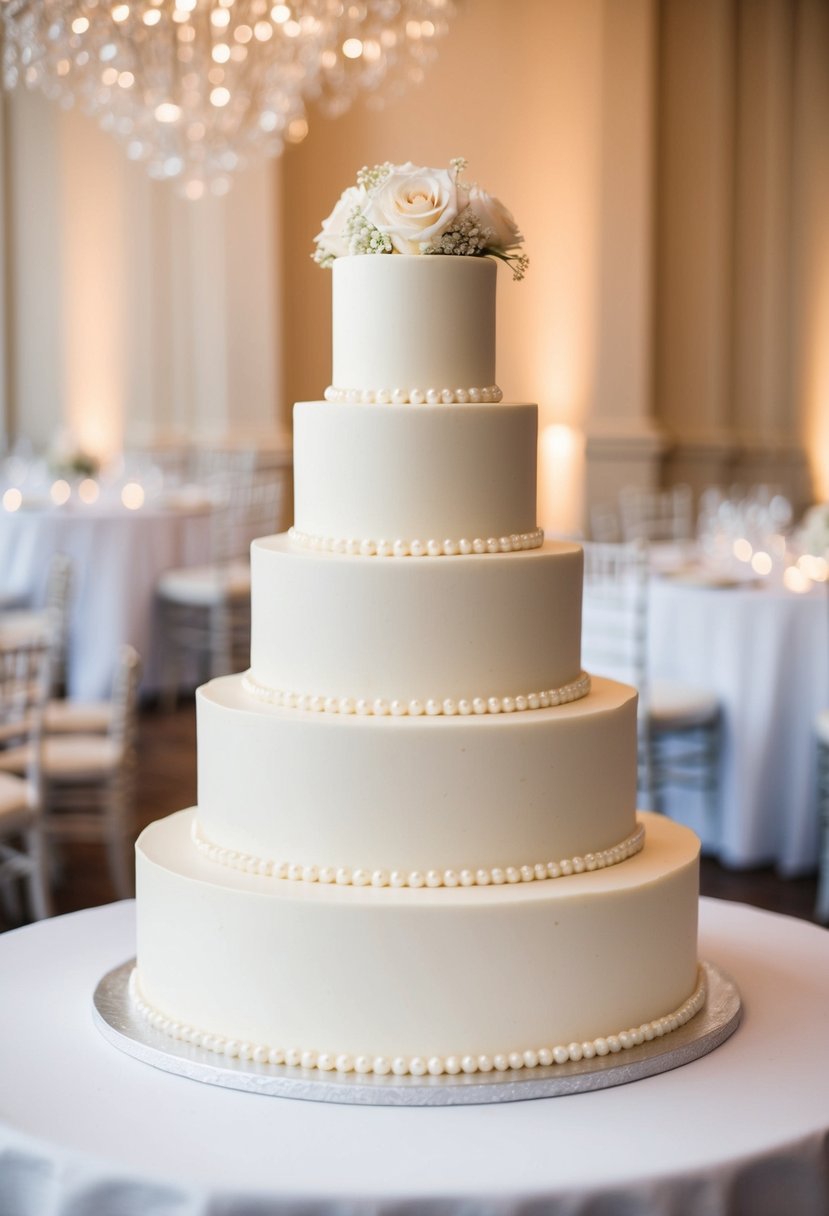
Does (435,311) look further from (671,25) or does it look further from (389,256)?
(671,25)

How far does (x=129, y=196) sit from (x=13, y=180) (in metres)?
0.80

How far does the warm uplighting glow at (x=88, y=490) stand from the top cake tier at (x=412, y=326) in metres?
5.62

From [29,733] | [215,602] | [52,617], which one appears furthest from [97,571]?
[29,733]

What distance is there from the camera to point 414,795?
1832 millimetres

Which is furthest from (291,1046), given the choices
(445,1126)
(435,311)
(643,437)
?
(643,437)

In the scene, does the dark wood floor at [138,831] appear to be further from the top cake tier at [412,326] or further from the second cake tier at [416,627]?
the top cake tier at [412,326]

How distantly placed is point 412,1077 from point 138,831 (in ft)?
10.9

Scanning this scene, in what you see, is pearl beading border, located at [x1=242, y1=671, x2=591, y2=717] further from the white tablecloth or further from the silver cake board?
the white tablecloth

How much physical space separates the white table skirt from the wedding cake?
2.81 m

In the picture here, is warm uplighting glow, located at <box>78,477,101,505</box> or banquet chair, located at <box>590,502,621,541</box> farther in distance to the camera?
banquet chair, located at <box>590,502,621,541</box>

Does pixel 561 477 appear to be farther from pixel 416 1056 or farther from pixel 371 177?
pixel 416 1056

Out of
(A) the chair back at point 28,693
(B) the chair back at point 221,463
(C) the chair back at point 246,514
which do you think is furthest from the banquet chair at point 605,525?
(A) the chair back at point 28,693

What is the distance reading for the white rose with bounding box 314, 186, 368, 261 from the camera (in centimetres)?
199

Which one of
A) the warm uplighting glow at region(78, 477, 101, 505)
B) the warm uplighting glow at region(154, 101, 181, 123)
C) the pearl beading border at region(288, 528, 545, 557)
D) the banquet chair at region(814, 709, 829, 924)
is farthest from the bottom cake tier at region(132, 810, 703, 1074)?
the warm uplighting glow at region(78, 477, 101, 505)
